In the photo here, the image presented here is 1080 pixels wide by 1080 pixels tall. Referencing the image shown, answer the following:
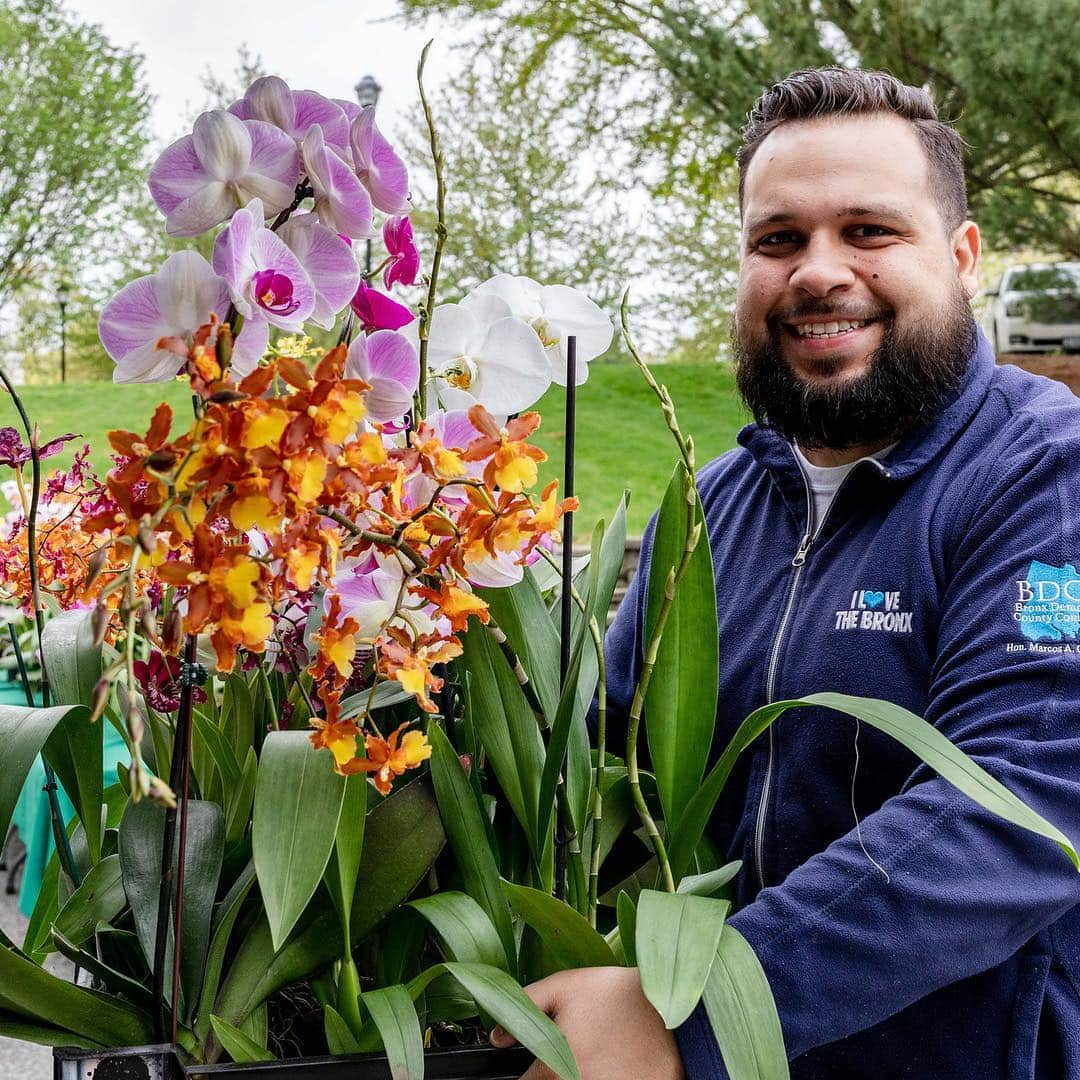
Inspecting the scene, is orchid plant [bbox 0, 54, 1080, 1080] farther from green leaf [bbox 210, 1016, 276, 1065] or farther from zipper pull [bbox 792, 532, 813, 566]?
zipper pull [bbox 792, 532, 813, 566]

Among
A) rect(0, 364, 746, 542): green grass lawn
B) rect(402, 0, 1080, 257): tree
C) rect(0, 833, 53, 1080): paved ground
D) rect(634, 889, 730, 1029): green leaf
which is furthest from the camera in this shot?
rect(0, 364, 746, 542): green grass lawn

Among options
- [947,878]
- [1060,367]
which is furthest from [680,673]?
[1060,367]

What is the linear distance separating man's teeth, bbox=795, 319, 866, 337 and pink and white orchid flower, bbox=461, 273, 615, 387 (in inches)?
14.5

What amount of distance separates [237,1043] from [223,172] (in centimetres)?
47

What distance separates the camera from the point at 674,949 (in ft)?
1.90

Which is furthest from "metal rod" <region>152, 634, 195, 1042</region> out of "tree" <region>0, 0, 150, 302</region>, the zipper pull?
"tree" <region>0, 0, 150, 302</region>

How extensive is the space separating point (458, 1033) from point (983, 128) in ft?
17.0

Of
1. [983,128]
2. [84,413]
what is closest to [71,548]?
[983,128]

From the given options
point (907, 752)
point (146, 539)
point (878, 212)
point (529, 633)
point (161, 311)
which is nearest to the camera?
point (146, 539)

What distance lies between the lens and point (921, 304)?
105 centimetres

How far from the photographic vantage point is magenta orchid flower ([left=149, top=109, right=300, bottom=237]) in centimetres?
56

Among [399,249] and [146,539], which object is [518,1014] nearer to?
[146,539]

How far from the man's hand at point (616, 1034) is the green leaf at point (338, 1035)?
0.12 m

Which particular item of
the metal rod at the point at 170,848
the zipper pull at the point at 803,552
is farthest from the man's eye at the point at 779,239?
the metal rod at the point at 170,848
